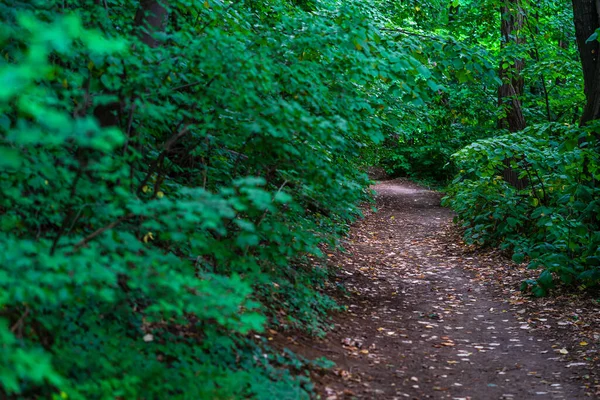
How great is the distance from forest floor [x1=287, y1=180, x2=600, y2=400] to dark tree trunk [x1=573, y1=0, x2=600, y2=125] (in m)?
2.71

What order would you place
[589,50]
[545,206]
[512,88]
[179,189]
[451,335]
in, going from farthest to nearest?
[512,88], [545,206], [589,50], [451,335], [179,189]

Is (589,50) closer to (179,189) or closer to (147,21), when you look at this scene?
(147,21)

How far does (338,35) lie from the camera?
4.82m

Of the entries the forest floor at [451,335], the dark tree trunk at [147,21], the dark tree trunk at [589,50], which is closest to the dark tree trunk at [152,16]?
the dark tree trunk at [147,21]

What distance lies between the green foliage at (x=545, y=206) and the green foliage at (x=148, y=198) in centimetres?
315

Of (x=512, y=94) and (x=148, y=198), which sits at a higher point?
(x=512, y=94)

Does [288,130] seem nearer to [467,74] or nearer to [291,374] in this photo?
[291,374]

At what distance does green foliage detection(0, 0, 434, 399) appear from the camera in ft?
8.64

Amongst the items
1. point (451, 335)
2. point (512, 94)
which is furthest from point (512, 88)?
point (451, 335)

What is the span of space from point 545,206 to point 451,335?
14.0 ft

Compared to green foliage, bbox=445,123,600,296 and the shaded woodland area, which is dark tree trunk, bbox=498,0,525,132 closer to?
green foliage, bbox=445,123,600,296

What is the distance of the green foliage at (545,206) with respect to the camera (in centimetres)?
A: 716

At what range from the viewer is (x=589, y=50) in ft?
26.4

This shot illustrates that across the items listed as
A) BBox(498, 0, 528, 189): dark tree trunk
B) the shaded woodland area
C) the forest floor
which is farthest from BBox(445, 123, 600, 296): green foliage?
BBox(498, 0, 528, 189): dark tree trunk
